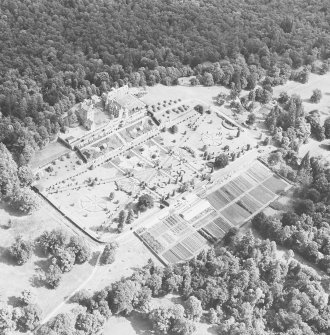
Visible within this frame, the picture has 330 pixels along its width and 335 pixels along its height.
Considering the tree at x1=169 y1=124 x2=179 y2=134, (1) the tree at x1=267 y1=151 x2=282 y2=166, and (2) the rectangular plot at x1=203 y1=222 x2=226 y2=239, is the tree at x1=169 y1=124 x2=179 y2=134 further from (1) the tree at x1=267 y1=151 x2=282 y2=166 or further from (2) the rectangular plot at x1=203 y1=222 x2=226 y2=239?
(2) the rectangular plot at x1=203 y1=222 x2=226 y2=239

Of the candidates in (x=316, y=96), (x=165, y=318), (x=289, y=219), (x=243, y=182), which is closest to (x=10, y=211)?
(x=165, y=318)

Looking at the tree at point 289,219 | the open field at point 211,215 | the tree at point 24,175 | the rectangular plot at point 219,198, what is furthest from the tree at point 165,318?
the tree at point 24,175

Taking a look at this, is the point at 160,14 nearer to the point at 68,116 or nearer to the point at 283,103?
the point at 283,103

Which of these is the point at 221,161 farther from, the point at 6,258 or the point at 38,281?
the point at 6,258

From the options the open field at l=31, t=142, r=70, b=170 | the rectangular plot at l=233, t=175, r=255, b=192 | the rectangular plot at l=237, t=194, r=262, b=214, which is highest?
the open field at l=31, t=142, r=70, b=170

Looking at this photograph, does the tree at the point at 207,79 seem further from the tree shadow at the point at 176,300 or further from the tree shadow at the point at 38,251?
the tree shadow at the point at 38,251

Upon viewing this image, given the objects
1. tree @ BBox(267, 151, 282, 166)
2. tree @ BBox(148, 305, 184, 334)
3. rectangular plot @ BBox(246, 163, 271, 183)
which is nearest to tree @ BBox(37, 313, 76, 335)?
tree @ BBox(148, 305, 184, 334)
